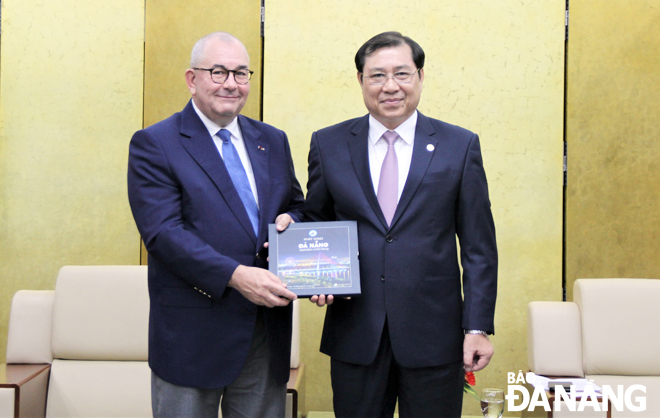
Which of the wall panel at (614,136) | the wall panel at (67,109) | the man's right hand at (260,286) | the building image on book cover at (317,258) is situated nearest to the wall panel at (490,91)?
the wall panel at (614,136)

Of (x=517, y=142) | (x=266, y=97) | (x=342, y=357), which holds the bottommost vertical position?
(x=342, y=357)

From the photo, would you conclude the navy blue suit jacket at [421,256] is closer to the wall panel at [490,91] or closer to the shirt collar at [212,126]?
the shirt collar at [212,126]

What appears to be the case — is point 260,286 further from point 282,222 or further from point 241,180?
point 241,180

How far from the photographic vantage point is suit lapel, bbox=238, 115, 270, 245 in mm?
1889

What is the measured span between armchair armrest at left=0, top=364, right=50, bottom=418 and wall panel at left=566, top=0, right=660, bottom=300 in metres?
2.82

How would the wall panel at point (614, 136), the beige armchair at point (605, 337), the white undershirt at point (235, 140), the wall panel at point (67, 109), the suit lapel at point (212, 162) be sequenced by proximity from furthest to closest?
the wall panel at point (67, 109), the wall panel at point (614, 136), the beige armchair at point (605, 337), the white undershirt at point (235, 140), the suit lapel at point (212, 162)

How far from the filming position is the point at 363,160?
1.91 meters

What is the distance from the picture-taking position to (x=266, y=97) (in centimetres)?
352

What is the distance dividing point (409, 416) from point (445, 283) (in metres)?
0.41

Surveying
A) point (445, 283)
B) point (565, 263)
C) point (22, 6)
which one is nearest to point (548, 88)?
point (565, 263)

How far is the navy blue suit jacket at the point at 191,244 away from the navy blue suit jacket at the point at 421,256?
0.27 m

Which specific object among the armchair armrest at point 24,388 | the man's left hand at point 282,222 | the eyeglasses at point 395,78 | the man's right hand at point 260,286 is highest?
the eyeglasses at point 395,78

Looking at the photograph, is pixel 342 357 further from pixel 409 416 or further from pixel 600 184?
pixel 600 184

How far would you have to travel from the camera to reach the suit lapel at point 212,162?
183 cm
